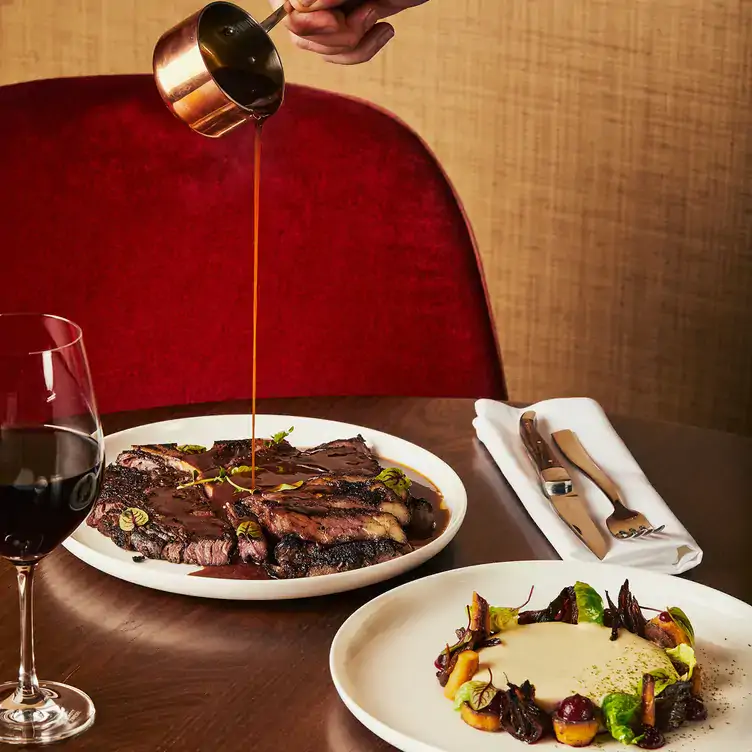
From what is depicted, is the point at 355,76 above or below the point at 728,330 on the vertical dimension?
above

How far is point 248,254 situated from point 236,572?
1.35 metres

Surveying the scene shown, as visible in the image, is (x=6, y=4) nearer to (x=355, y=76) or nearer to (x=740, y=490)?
(x=355, y=76)

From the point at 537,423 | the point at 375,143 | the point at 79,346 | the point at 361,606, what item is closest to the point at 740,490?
the point at 537,423

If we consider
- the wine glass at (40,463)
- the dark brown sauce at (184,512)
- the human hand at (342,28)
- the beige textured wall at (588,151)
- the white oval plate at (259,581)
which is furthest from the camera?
the beige textured wall at (588,151)

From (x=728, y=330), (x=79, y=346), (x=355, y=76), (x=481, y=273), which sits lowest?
(x=728, y=330)

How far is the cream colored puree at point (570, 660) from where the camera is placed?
3.26 feet

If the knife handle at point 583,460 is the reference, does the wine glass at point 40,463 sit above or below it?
above

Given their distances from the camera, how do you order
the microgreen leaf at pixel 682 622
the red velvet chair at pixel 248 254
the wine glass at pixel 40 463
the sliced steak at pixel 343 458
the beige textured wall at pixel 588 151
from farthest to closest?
the beige textured wall at pixel 588 151
the red velvet chair at pixel 248 254
the sliced steak at pixel 343 458
the microgreen leaf at pixel 682 622
the wine glass at pixel 40 463

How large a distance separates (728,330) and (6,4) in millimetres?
2230

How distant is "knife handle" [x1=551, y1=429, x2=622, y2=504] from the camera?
160cm

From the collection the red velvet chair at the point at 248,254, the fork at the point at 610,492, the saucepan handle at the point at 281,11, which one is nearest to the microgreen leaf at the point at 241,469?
the fork at the point at 610,492

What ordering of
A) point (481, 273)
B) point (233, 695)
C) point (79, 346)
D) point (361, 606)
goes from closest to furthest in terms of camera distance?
point (79, 346), point (233, 695), point (361, 606), point (481, 273)

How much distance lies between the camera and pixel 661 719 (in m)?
0.99

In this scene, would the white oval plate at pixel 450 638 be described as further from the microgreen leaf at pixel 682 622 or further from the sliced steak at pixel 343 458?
the sliced steak at pixel 343 458
